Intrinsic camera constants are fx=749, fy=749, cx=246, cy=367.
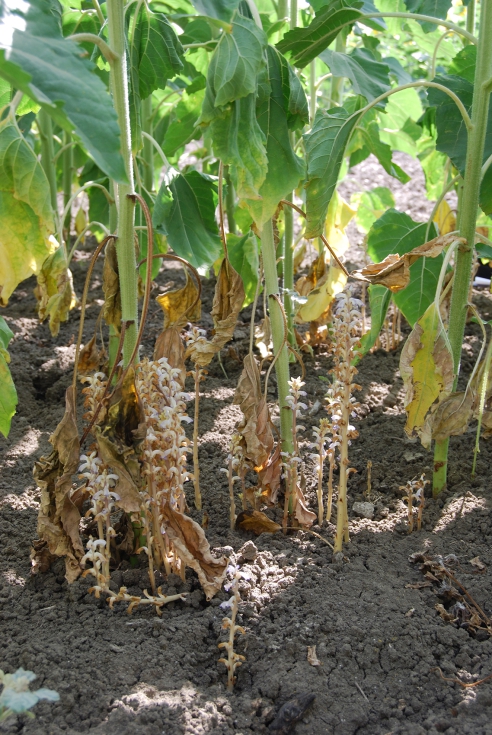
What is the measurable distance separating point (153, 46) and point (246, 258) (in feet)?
3.00

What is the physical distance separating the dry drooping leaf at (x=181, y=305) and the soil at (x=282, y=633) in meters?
0.57

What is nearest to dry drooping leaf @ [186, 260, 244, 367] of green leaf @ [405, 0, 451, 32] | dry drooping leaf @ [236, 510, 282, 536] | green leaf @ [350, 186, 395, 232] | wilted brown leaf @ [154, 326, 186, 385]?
wilted brown leaf @ [154, 326, 186, 385]

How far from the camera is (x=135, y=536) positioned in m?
1.96

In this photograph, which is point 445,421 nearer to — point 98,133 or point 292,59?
point 292,59

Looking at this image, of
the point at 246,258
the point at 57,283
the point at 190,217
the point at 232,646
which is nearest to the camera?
the point at 232,646

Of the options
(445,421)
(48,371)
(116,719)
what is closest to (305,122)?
(445,421)

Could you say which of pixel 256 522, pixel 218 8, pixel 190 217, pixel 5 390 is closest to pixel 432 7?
pixel 190 217

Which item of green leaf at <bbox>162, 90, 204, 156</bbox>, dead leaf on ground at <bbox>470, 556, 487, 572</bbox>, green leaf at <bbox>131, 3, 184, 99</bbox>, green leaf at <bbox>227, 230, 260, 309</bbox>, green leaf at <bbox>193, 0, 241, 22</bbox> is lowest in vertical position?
dead leaf on ground at <bbox>470, 556, 487, 572</bbox>

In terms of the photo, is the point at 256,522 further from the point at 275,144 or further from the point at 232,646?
the point at 275,144

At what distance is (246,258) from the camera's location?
2.82 metres

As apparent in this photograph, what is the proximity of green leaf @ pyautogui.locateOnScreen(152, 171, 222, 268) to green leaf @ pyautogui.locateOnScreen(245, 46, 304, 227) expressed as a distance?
34 cm

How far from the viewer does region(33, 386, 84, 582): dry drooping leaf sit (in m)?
1.79

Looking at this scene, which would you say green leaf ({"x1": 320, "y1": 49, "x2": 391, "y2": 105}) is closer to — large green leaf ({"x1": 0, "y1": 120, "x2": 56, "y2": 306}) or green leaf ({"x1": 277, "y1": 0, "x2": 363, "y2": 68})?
green leaf ({"x1": 277, "y1": 0, "x2": 363, "y2": 68})

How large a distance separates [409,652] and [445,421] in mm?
698
